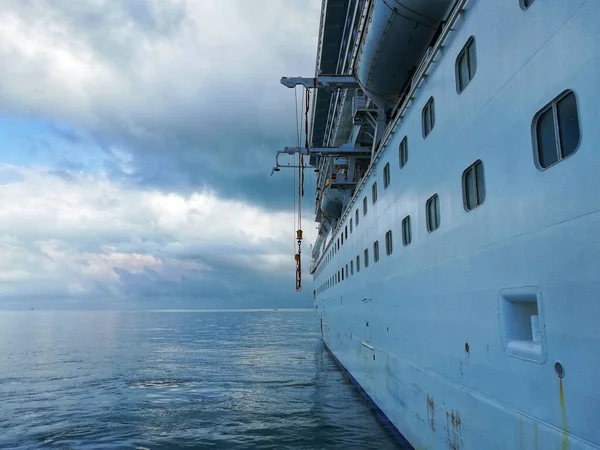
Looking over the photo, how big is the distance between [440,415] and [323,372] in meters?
21.6

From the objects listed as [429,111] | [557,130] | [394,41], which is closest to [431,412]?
[429,111]

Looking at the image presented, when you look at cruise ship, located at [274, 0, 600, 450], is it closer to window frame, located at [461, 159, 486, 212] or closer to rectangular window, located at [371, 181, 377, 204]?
window frame, located at [461, 159, 486, 212]

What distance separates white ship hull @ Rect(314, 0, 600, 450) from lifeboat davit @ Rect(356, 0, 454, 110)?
2431mm

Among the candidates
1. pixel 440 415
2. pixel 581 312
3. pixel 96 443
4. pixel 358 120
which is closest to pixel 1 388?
pixel 96 443

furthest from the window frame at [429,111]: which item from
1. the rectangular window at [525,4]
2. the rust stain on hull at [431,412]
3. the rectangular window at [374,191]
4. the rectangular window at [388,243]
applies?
the rust stain on hull at [431,412]

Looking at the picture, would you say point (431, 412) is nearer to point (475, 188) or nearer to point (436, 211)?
point (436, 211)

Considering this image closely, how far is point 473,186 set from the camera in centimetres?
752

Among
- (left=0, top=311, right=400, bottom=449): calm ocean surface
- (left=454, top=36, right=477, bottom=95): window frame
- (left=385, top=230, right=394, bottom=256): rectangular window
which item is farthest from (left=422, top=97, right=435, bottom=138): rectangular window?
(left=0, top=311, right=400, bottom=449): calm ocean surface

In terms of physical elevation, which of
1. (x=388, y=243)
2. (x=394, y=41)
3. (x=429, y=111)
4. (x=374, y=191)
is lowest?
Answer: (x=388, y=243)

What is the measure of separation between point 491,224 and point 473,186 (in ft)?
3.37

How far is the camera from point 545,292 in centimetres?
527

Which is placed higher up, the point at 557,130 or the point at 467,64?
the point at 467,64

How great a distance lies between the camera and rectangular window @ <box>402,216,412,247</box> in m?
11.3

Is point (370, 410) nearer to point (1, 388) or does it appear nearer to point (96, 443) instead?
point (96, 443)
